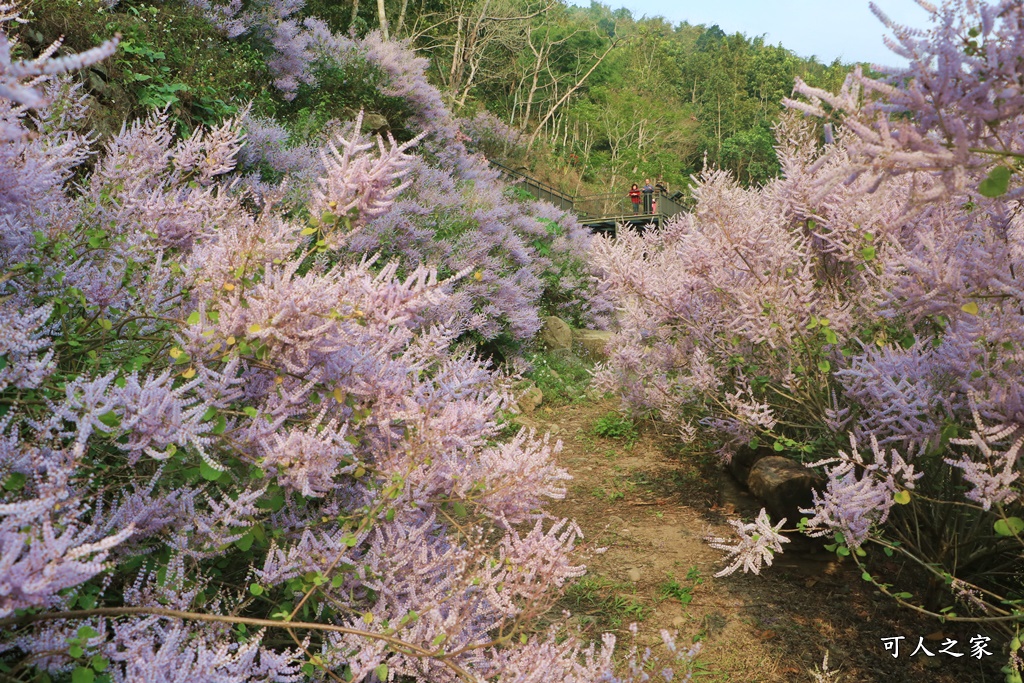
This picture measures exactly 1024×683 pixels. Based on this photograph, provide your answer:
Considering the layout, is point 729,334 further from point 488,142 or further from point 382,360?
point 488,142

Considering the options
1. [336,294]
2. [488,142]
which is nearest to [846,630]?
[336,294]

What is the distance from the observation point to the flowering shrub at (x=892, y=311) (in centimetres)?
158

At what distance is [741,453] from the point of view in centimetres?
571

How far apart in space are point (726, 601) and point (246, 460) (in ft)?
10.3

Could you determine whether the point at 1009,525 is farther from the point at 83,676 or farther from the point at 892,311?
the point at 83,676

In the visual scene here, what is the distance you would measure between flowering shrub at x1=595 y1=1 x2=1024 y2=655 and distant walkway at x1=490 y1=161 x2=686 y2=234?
8.11 m

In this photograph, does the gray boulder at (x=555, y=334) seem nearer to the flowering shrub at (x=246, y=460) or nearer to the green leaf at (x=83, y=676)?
the flowering shrub at (x=246, y=460)

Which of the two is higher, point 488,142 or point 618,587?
point 488,142

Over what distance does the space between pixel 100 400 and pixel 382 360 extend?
0.83 metres

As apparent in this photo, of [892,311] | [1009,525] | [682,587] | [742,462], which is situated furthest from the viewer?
[742,462]

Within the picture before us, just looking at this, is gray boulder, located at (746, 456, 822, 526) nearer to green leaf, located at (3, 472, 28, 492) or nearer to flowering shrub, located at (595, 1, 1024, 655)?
flowering shrub, located at (595, 1, 1024, 655)

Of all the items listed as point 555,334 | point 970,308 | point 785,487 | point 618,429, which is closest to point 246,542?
point 970,308

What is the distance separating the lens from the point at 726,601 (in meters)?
4.14

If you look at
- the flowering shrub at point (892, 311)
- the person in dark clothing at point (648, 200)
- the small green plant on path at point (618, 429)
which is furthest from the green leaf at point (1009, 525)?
the person in dark clothing at point (648, 200)
